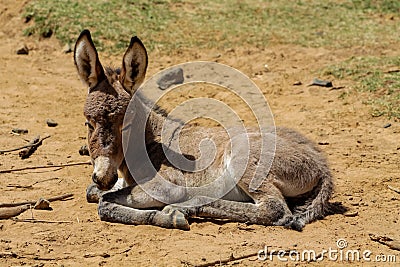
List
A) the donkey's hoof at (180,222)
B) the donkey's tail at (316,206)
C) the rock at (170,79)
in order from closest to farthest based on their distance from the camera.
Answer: the donkey's hoof at (180,222)
the donkey's tail at (316,206)
the rock at (170,79)

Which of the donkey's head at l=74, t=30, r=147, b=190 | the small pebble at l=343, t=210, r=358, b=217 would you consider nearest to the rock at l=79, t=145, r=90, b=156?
the donkey's head at l=74, t=30, r=147, b=190

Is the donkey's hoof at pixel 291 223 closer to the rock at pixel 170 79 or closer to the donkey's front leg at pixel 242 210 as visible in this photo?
the donkey's front leg at pixel 242 210

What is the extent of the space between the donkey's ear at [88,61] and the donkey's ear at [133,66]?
0.26 metres

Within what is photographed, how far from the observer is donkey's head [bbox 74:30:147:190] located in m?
6.80

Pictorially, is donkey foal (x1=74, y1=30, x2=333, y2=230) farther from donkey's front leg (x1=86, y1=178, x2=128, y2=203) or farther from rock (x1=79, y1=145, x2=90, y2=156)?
rock (x1=79, y1=145, x2=90, y2=156)

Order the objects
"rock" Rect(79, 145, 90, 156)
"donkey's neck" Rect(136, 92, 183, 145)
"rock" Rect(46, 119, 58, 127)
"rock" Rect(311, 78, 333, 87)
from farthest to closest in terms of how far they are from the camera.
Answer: "rock" Rect(311, 78, 333, 87) < "rock" Rect(46, 119, 58, 127) < "rock" Rect(79, 145, 90, 156) < "donkey's neck" Rect(136, 92, 183, 145)

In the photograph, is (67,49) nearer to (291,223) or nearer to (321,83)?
(321,83)

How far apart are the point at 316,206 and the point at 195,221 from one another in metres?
1.40

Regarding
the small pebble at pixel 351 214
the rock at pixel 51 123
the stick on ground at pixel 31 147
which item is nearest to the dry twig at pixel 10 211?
the stick on ground at pixel 31 147

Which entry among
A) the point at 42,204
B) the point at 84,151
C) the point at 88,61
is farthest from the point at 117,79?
the point at 84,151

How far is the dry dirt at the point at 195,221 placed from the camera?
622cm

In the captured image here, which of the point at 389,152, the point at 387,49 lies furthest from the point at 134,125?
the point at 387,49

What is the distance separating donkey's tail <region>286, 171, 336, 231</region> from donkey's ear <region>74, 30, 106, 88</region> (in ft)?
8.86

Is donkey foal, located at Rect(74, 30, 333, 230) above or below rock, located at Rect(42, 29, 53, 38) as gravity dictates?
below
